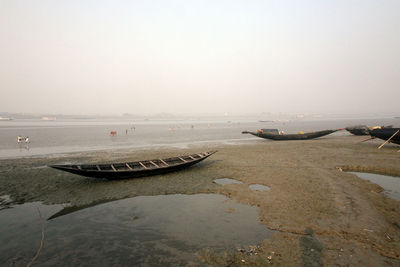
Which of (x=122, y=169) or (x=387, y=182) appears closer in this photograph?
(x=387, y=182)

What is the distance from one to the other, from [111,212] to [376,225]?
9.16 m

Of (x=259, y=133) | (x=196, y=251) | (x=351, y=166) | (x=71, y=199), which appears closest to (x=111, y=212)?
(x=71, y=199)

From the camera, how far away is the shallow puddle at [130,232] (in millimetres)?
5742

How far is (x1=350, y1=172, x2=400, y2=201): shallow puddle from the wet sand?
0.51 m

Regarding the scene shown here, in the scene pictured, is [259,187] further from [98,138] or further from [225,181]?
[98,138]

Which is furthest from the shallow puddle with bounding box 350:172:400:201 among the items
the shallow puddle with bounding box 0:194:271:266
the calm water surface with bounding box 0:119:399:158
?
the calm water surface with bounding box 0:119:399:158

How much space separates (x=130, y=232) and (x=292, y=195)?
22.1 feet

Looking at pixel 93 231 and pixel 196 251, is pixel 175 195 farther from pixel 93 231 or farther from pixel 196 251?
pixel 196 251

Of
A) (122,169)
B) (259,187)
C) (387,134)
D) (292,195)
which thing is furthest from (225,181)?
(387,134)

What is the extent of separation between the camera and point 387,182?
36.4 ft

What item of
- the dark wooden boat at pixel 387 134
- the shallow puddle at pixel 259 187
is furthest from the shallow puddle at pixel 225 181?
the dark wooden boat at pixel 387 134

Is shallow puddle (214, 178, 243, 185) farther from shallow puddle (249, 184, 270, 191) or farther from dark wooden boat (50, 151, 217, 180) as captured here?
dark wooden boat (50, 151, 217, 180)

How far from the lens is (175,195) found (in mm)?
10156

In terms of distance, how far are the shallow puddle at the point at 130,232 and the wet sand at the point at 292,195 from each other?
615 mm
